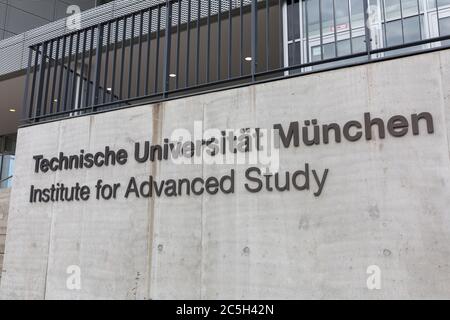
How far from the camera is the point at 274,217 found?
384 centimetres

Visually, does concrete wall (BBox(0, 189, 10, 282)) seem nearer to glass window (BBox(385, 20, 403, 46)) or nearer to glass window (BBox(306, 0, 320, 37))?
glass window (BBox(306, 0, 320, 37))

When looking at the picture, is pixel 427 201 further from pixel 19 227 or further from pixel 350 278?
pixel 19 227

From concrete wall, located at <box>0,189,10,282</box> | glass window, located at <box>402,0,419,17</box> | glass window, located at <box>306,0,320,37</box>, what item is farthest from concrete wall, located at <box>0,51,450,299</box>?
glass window, located at <box>402,0,419,17</box>

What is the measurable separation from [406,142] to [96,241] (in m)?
3.26

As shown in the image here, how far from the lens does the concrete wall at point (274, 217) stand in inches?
132

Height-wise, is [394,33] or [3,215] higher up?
[394,33]

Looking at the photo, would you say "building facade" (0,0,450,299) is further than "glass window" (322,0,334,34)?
No

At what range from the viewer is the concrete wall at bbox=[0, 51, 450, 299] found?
11.0 ft

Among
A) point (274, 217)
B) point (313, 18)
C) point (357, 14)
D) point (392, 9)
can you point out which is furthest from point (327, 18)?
point (274, 217)

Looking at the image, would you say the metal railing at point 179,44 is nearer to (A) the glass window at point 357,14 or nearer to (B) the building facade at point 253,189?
(A) the glass window at point 357,14

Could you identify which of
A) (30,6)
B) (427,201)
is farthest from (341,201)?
(30,6)

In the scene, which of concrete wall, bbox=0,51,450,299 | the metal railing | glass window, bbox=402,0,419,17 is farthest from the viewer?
glass window, bbox=402,0,419,17

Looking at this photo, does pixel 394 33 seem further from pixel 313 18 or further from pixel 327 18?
pixel 313 18

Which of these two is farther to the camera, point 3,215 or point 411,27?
point 411,27
